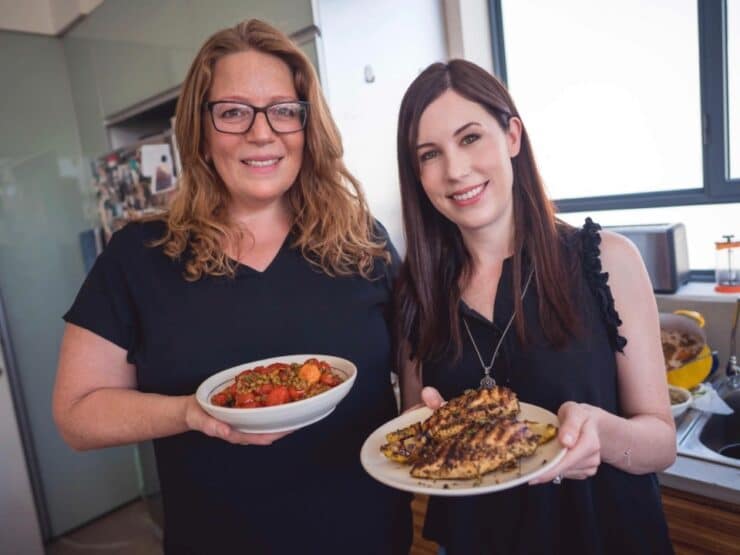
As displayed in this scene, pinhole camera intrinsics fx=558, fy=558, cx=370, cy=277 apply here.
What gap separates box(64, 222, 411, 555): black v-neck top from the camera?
3.54ft

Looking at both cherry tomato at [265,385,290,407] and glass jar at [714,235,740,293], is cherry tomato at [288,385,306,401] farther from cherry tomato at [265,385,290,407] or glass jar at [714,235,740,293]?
glass jar at [714,235,740,293]

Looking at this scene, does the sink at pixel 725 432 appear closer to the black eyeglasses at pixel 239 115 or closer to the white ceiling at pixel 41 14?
the black eyeglasses at pixel 239 115

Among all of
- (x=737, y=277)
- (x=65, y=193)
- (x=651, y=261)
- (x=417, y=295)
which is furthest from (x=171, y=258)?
(x=65, y=193)

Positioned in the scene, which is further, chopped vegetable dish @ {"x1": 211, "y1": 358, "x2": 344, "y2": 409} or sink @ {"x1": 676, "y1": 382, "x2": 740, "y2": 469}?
sink @ {"x1": 676, "y1": 382, "x2": 740, "y2": 469}

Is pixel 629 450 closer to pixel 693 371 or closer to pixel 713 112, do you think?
pixel 693 371

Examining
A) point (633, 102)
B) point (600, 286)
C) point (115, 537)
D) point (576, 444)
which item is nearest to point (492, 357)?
point (600, 286)

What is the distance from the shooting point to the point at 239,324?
1.09m

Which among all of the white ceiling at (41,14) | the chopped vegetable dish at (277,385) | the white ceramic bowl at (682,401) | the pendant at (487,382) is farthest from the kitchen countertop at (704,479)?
the white ceiling at (41,14)

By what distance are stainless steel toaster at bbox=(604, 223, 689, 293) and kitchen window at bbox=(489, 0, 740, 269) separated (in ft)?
0.85

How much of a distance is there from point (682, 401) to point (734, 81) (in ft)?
3.85

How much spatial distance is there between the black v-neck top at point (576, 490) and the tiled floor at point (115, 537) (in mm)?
2281

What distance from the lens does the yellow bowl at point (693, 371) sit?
1682 millimetres

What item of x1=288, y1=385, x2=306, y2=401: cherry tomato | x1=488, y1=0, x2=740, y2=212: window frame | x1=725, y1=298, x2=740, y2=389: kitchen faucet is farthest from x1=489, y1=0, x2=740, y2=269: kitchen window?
x1=288, y1=385, x2=306, y2=401: cherry tomato

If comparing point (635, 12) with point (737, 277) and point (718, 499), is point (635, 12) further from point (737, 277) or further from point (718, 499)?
point (718, 499)
